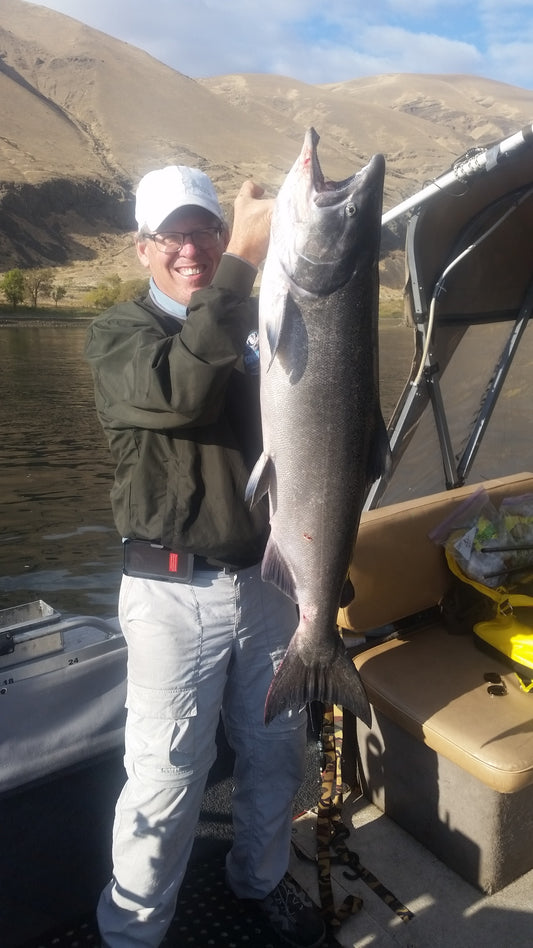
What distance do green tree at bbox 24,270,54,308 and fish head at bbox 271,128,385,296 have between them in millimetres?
78168

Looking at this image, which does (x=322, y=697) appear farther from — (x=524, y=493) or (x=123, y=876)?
(x=524, y=493)

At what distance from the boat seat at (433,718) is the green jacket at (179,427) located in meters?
1.10

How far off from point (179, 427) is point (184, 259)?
23.2 inches

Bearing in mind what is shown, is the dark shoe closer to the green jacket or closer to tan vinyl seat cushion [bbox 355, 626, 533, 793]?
tan vinyl seat cushion [bbox 355, 626, 533, 793]

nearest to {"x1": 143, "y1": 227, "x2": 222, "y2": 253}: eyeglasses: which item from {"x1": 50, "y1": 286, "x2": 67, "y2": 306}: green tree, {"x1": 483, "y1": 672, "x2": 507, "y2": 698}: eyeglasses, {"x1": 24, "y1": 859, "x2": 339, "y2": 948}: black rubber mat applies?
{"x1": 483, "y1": 672, "x2": 507, "y2": 698}: eyeglasses

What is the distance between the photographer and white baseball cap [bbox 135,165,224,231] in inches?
92.5

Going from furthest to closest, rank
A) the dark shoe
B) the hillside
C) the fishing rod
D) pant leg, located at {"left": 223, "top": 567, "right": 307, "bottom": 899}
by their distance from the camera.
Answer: the hillside, the fishing rod, the dark shoe, pant leg, located at {"left": 223, "top": 567, "right": 307, "bottom": 899}

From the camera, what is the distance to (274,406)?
2084mm

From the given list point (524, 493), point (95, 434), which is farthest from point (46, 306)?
point (524, 493)

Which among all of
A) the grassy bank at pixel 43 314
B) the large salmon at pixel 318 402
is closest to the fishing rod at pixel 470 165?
the large salmon at pixel 318 402

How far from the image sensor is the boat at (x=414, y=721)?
271 centimetres

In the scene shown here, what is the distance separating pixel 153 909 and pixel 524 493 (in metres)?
2.93

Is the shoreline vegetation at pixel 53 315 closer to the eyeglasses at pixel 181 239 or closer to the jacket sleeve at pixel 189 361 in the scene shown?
the eyeglasses at pixel 181 239

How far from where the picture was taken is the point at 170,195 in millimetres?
2354
